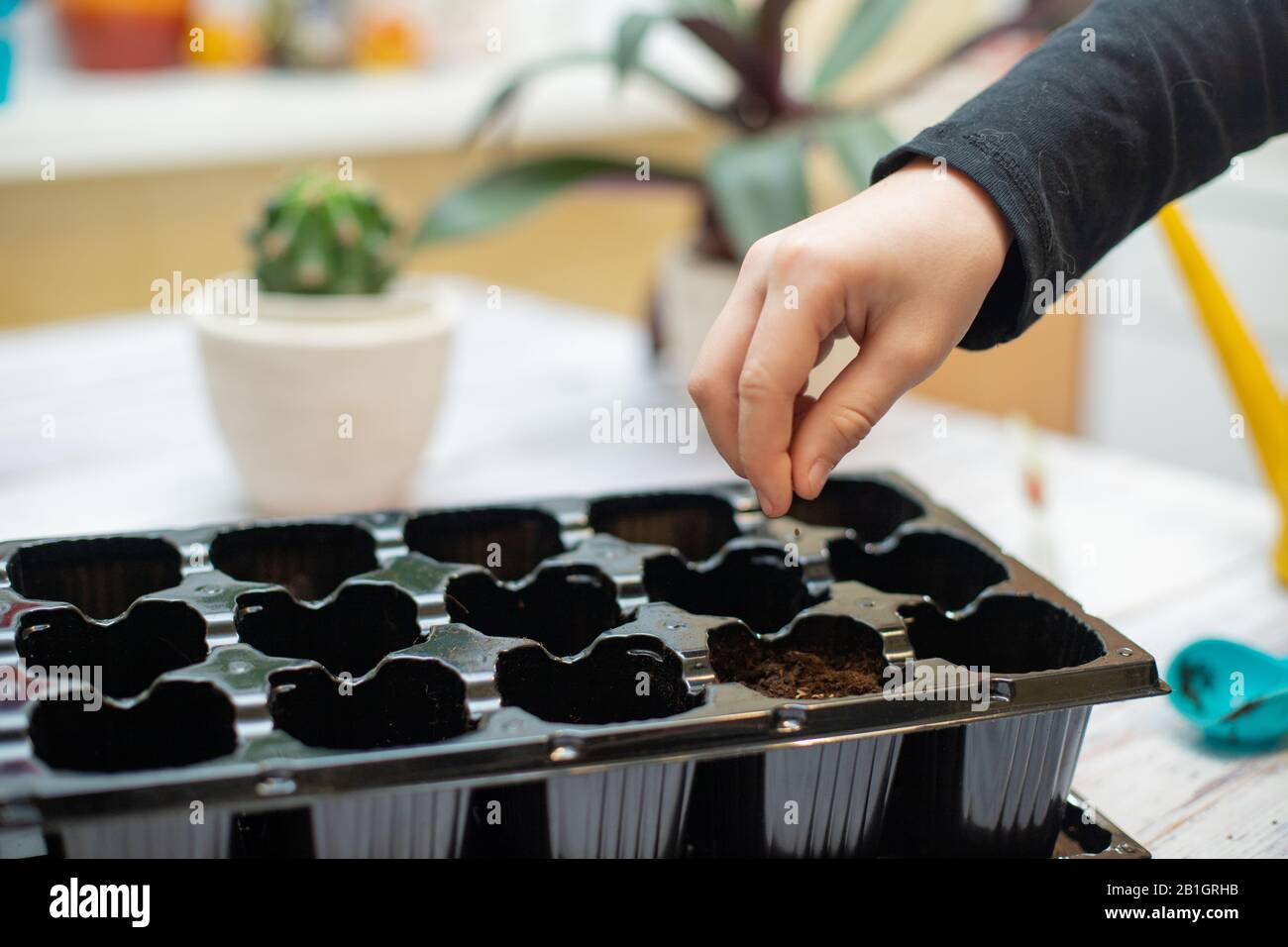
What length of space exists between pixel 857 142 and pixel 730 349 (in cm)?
58

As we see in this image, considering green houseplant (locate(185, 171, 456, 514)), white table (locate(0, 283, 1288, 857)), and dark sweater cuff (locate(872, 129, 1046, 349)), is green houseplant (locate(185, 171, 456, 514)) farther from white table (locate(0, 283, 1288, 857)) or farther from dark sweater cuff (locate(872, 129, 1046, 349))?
dark sweater cuff (locate(872, 129, 1046, 349))

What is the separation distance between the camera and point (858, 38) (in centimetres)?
126

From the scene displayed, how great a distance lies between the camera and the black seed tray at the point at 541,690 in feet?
1.67

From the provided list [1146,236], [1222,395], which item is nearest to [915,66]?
[1146,236]

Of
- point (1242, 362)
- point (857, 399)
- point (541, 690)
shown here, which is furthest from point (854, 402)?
point (1242, 362)

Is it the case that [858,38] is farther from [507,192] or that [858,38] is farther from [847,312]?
[847,312]

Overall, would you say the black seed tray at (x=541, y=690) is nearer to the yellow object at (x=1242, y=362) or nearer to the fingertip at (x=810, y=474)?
the fingertip at (x=810, y=474)

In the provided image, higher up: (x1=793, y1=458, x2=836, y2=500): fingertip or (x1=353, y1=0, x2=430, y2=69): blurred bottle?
(x1=353, y1=0, x2=430, y2=69): blurred bottle

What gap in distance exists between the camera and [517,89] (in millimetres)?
1232

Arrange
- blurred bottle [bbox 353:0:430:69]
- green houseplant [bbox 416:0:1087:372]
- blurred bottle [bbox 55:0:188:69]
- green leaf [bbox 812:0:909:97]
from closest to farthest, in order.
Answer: green houseplant [bbox 416:0:1087:372]
green leaf [bbox 812:0:909:97]
blurred bottle [bbox 55:0:188:69]
blurred bottle [bbox 353:0:430:69]

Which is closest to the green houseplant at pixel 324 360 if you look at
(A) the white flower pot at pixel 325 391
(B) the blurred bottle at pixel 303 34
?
(A) the white flower pot at pixel 325 391

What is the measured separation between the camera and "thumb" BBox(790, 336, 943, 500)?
21.8 inches

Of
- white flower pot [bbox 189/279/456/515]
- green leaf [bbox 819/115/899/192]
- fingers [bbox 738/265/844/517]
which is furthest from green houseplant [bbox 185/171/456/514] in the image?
fingers [bbox 738/265/844/517]
